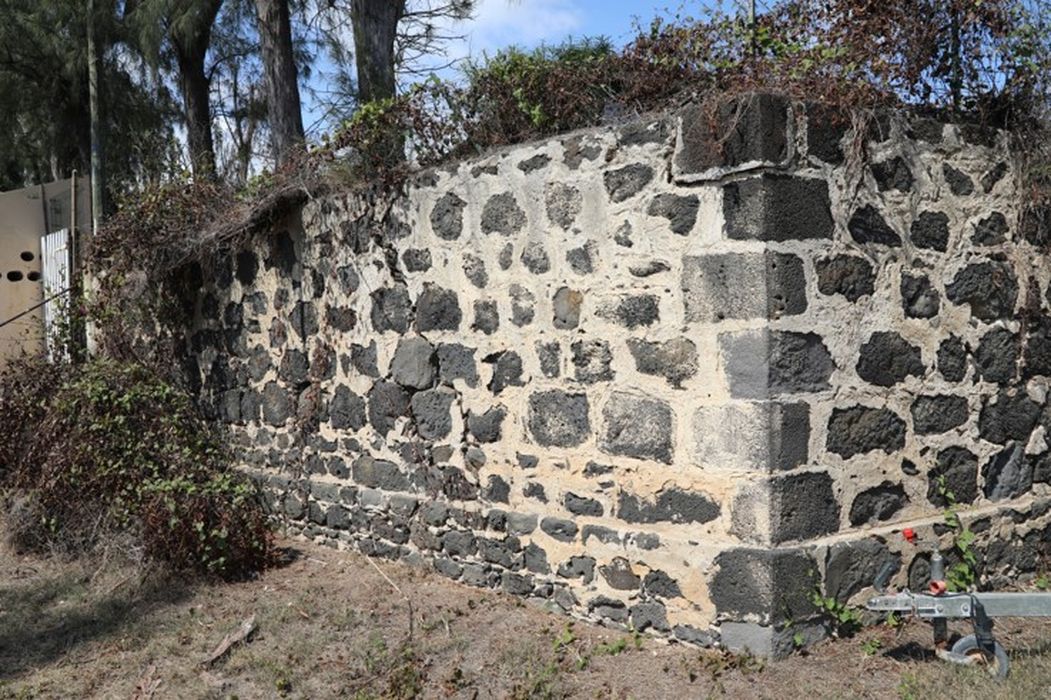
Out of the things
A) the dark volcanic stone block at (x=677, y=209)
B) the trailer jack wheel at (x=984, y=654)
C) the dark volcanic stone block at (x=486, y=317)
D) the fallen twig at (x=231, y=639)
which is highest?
the dark volcanic stone block at (x=677, y=209)

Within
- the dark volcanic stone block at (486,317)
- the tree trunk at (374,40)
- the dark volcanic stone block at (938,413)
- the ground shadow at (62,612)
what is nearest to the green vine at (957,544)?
the dark volcanic stone block at (938,413)

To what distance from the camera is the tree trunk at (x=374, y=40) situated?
1011 cm

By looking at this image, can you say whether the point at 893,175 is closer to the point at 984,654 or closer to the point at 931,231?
the point at 931,231

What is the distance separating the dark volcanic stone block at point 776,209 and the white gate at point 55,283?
6.21m

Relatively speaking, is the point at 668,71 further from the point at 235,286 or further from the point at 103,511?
the point at 103,511

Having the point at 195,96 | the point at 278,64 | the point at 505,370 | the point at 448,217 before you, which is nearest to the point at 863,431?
the point at 505,370

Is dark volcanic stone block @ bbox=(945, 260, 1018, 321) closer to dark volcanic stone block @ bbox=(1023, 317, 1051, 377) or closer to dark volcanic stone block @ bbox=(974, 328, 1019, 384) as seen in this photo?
dark volcanic stone block @ bbox=(974, 328, 1019, 384)

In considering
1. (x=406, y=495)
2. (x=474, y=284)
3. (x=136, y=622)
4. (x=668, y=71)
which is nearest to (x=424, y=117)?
(x=474, y=284)

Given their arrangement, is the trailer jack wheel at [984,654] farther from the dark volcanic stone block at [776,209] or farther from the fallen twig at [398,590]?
A: the fallen twig at [398,590]

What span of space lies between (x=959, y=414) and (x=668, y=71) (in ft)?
6.95

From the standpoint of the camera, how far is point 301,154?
652 cm

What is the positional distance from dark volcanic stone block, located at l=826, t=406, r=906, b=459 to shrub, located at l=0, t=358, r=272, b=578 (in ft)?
11.5

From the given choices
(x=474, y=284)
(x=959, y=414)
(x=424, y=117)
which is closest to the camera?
(x=959, y=414)

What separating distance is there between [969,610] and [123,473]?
5005 mm
